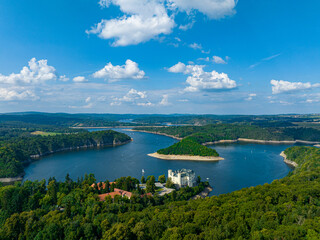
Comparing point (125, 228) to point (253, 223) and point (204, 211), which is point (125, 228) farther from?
point (253, 223)

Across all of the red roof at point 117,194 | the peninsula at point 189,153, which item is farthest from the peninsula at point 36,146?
the peninsula at point 189,153

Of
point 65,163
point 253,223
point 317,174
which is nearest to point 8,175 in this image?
point 65,163

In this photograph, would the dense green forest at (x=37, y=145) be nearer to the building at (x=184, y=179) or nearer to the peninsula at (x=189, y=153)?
the building at (x=184, y=179)

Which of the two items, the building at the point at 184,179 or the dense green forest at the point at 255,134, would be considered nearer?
the building at the point at 184,179

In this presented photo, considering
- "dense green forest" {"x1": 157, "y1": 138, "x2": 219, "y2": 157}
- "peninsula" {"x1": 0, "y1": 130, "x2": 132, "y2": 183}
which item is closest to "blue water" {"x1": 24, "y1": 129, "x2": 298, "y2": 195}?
"peninsula" {"x1": 0, "y1": 130, "x2": 132, "y2": 183}

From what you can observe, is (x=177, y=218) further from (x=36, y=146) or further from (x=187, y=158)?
(x=36, y=146)

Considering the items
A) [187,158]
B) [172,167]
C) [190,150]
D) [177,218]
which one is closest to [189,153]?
[190,150]

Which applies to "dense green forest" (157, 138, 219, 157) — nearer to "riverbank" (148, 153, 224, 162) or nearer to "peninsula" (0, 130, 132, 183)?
"riverbank" (148, 153, 224, 162)

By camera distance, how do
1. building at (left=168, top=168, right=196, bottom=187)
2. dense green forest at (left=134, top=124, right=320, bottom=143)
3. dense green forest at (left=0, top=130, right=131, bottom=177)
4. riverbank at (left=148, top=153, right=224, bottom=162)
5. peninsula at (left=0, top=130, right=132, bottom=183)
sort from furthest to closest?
1. dense green forest at (left=134, top=124, right=320, bottom=143)
2. riverbank at (left=148, top=153, right=224, bottom=162)
3. dense green forest at (left=0, top=130, right=131, bottom=177)
4. peninsula at (left=0, top=130, right=132, bottom=183)
5. building at (left=168, top=168, right=196, bottom=187)
